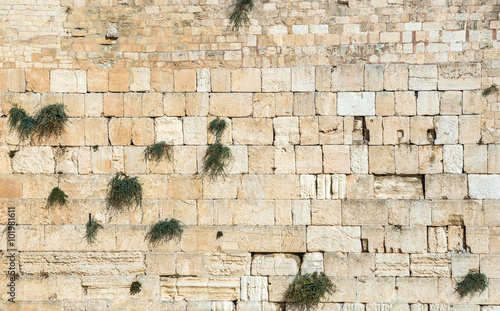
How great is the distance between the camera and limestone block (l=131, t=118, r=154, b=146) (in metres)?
6.12

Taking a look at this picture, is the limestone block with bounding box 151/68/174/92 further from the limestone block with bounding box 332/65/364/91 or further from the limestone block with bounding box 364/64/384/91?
the limestone block with bounding box 364/64/384/91

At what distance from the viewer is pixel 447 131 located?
5895 mm

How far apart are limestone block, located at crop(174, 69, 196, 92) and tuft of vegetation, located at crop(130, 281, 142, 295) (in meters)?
3.19

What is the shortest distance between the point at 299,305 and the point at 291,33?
14.2 ft

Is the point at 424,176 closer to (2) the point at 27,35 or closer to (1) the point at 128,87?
(1) the point at 128,87

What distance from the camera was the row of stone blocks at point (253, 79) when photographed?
590 cm

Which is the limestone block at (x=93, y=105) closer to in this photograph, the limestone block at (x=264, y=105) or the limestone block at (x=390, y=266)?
the limestone block at (x=264, y=105)

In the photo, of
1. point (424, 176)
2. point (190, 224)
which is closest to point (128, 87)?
point (190, 224)

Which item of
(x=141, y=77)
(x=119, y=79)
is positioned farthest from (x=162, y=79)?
(x=119, y=79)

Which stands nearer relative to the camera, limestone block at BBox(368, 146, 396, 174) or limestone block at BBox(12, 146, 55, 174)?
limestone block at BBox(368, 146, 396, 174)

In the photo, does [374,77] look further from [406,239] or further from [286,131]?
[406,239]

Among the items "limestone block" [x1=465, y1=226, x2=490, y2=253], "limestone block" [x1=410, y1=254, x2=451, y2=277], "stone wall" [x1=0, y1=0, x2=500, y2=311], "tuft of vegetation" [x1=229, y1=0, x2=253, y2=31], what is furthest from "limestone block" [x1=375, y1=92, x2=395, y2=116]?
"tuft of vegetation" [x1=229, y1=0, x2=253, y2=31]

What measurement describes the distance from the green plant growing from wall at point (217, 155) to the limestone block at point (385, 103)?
2455 millimetres

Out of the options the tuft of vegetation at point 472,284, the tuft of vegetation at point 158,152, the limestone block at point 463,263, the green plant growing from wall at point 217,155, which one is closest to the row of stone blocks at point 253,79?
the green plant growing from wall at point 217,155
